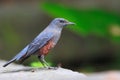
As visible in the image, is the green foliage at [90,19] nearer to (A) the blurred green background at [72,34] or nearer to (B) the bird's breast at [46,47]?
(A) the blurred green background at [72,34]

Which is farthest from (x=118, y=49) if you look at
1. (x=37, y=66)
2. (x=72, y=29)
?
(x=37, y=66)

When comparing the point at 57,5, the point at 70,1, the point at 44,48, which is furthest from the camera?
the point at 70,1

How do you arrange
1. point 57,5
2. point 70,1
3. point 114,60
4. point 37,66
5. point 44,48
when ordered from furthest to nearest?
point 70,1 → point 114,60 → point 57,5 → point 37,66 → point 44,48

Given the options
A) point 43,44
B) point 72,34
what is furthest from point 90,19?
point 43,44

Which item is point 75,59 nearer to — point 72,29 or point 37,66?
point 72,29

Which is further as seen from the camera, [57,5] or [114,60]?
[114,60]

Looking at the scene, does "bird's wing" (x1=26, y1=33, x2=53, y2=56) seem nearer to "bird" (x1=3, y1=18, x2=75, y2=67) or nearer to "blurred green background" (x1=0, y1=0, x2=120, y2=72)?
"bird" (x1=3, y1=18, x2=75, y2=67)

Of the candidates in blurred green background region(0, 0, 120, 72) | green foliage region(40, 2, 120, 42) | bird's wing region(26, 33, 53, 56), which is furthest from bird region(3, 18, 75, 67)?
blurred green background region(0, 0, 120, 72)

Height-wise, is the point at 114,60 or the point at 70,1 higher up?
the point at 70,1
